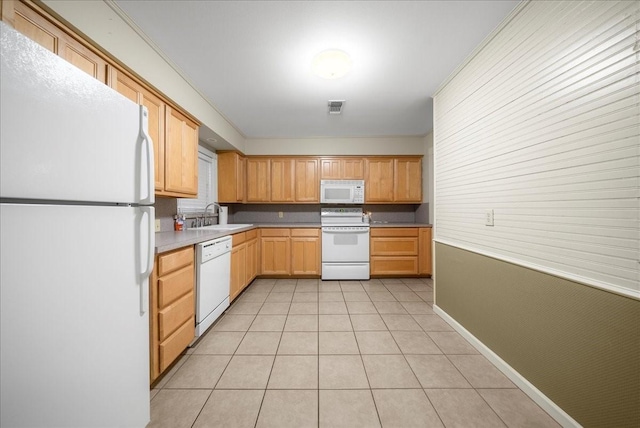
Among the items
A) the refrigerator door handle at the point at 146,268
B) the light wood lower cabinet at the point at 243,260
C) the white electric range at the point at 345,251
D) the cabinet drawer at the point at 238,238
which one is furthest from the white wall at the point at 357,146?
the refrigerator door handle at the point at 146,268

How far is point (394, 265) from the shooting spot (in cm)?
425

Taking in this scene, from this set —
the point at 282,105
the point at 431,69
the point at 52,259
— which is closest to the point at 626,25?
the point at 431,69

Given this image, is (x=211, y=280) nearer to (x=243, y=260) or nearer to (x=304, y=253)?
(x=243, y=260)

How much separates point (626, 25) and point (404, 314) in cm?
262

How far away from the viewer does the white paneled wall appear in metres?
1.08

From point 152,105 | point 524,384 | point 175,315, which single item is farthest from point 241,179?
point 524,384

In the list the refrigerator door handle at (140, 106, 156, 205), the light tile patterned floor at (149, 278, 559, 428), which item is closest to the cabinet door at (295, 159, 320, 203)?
the light tile patterned floor at (149, 278, 559, 428)

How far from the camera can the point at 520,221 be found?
162 centimetres

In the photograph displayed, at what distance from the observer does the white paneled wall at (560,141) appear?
1.08m

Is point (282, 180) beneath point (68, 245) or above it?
above

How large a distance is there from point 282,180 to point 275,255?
140 centimetres

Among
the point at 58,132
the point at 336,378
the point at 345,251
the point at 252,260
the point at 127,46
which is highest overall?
the point at 127,46

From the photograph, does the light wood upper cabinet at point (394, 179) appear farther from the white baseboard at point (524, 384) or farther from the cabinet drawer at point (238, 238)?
the white baseboard at point (524, 384)

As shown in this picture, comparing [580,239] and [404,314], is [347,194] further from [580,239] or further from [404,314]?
[580,239]
